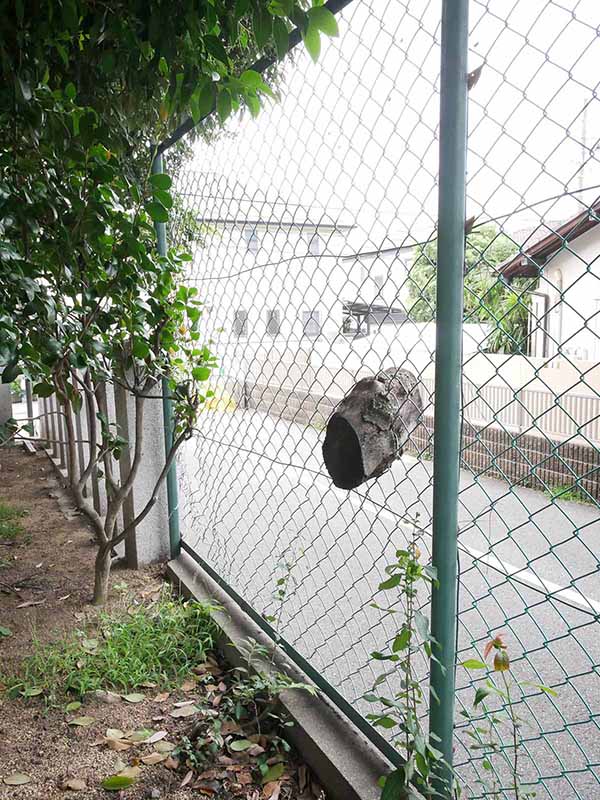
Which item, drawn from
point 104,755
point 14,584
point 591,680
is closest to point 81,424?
point 14,584

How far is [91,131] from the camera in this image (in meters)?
1.61

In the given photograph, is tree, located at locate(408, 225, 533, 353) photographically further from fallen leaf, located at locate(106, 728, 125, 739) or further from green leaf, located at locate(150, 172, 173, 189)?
fallen leaf, located at locate(106, 728, 125, 739)

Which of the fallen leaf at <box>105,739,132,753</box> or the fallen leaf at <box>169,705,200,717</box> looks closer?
the fallen leaf at <box>105,739,132,753</box>

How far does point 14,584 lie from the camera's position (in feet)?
9.99

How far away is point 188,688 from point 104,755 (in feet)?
1.31

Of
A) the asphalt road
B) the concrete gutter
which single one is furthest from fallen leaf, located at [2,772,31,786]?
the asphalt road

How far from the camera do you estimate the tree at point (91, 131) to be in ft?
4.99

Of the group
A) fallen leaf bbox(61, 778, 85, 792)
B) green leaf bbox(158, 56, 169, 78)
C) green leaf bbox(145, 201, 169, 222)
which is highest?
green leaf bbox(158, 56, 169, 78)

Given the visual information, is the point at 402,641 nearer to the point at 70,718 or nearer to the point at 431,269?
the point at 431,269

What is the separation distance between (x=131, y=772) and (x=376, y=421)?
126 centimetres

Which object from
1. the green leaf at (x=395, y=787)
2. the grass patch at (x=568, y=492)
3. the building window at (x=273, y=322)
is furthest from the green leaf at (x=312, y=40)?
the green leaf at (x=395, y=787)

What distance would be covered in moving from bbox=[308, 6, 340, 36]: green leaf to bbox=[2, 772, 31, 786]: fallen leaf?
208 cm

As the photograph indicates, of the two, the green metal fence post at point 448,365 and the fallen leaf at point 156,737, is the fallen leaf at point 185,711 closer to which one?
the fallen leaf at point 156,737

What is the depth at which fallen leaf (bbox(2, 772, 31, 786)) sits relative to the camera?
1735 mm
